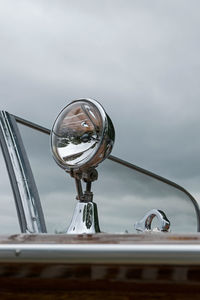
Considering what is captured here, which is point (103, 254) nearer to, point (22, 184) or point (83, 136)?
point (83, 136)

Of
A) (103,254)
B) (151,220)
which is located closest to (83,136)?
(151,220)

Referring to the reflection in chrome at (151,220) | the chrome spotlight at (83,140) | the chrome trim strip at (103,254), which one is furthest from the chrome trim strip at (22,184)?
the chrome trim strip at (103,254)

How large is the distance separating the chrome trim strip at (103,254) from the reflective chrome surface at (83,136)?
76 cm

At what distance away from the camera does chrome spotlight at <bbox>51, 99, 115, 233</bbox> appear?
1.56 m

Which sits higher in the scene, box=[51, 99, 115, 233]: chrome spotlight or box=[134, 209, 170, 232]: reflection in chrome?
box=[51, 99, 115, 233]: chrome spotlight

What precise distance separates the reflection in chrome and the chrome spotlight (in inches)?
16.0

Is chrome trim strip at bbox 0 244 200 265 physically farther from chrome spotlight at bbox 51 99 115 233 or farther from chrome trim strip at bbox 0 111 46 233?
chrome trim strip at bbox 0 111 46 233

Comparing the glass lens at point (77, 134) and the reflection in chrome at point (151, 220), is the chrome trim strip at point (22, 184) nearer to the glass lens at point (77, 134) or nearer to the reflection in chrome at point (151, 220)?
the reflection in chrome at point (151, 220)

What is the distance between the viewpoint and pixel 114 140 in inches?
63.1

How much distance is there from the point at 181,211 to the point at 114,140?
154 cm

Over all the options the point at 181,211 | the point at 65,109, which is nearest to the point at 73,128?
the point at 65,109

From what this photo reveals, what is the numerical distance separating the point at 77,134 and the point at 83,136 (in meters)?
0.02

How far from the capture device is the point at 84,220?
4.80 feet

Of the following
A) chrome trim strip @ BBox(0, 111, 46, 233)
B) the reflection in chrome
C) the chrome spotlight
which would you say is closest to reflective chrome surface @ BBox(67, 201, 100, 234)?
the chrome spotlight
